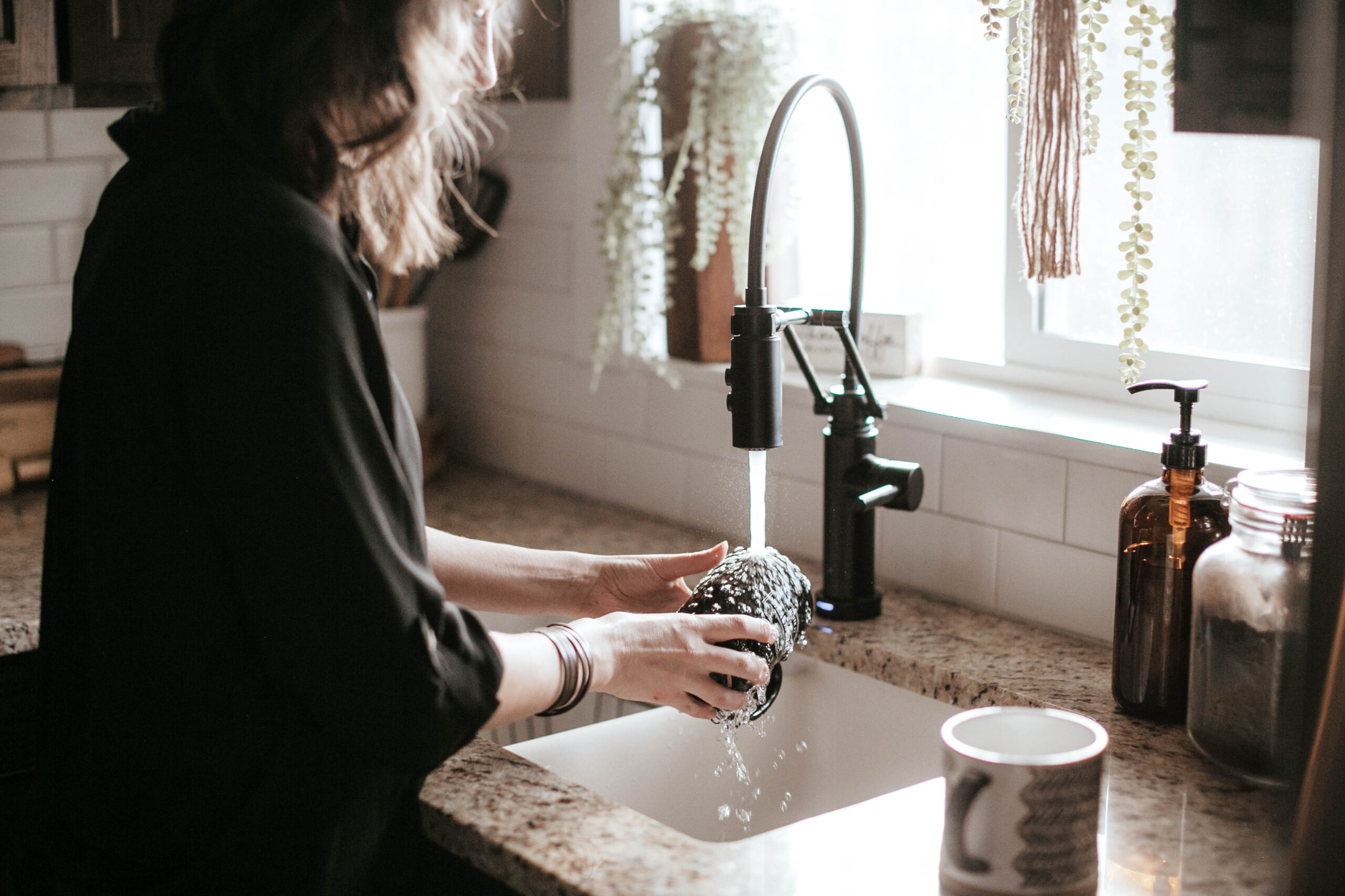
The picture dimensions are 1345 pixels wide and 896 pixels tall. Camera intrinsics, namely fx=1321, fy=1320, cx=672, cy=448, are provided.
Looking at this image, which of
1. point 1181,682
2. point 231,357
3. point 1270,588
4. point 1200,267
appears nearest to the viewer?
point 231,357

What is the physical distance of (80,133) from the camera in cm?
204

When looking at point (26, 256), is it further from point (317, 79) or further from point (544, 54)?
point (317, 79)

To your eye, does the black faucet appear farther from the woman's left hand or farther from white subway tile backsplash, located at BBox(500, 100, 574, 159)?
white subway tile backsplash, located at BBox(500, 100, 574, 159)

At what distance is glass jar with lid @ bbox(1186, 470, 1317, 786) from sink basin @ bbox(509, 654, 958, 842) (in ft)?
0.96

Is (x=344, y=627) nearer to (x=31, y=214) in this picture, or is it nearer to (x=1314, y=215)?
(x=1314, y=215)

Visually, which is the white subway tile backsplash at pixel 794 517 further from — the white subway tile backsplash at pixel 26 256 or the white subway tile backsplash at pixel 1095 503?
the white subway tile backsplash at pixel 26 256

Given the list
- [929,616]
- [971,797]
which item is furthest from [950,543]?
[971,797]

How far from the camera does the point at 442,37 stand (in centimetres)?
88

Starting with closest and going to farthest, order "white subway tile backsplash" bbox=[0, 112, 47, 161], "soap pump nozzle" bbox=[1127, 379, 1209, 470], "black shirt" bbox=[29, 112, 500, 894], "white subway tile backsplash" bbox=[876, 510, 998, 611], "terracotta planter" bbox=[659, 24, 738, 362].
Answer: "black shirt" bbox=[29, 112, 500, 894], "soap pump nozzle" bbox=[1127, 379, 1209, 470], "white subway tile backsplash" bbox=[876, 510, 998, 611], "terracotta planter" bbox=[659, 24, 738, 362], "white subway tile backsplash" bbox=[0, 112, 47, 161]

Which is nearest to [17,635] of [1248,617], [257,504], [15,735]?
[15,735]

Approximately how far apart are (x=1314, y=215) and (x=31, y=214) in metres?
1.78

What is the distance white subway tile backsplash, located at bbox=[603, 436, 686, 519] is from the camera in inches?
74.2

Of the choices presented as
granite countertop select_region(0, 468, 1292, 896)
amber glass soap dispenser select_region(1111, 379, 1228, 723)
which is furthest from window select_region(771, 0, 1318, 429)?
granite countertop select_region(0, 468, 1292, 896)

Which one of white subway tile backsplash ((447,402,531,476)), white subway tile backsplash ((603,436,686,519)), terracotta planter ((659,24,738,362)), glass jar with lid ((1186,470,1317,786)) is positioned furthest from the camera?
white subway tile backsplash ((447,402,531,476))
